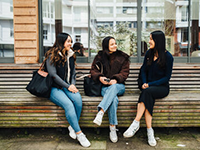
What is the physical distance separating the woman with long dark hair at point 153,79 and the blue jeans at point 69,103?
0.79m

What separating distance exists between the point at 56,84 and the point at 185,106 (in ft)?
7.05

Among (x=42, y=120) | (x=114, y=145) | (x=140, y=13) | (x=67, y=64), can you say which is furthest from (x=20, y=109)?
(x=140, y=13)

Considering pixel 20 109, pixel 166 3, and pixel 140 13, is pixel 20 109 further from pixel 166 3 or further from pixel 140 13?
pixel 166 3

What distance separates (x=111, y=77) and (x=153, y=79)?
2.39ft

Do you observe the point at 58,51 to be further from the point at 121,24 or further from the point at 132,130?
the point at 121,24

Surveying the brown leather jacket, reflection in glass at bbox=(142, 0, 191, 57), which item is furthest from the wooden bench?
reflection in glass at bbox=(142, 0, 191, 57)

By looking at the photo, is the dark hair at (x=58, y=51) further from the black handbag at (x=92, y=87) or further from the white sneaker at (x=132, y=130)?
the white sneaker at (x=132, y=130)

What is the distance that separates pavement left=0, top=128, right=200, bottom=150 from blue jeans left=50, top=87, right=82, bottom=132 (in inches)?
15.6

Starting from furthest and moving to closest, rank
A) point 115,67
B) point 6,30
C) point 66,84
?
1. point 6,30
2. point 115,67
3. point 66,84

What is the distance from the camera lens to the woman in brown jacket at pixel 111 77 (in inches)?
125

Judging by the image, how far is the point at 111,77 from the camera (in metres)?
3.61

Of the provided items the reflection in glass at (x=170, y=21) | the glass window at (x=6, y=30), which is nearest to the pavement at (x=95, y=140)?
the glass window at (x=6, y=30)

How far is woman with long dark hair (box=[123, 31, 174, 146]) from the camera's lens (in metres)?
3.14

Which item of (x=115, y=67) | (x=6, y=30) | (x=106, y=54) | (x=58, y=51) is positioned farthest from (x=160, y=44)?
(x=6, y=30)
